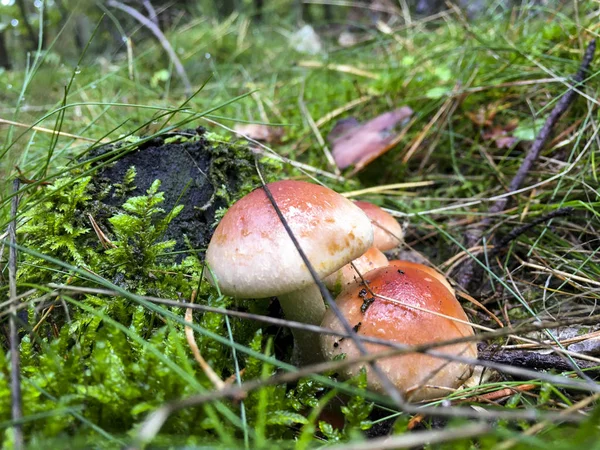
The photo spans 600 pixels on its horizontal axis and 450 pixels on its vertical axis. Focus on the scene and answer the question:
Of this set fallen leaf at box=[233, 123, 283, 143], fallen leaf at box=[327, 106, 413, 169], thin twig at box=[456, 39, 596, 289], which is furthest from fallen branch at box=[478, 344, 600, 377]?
fallen leaf at box=[233, 123, 283, 143]

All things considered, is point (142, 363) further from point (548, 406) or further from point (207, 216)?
point (548, 406)

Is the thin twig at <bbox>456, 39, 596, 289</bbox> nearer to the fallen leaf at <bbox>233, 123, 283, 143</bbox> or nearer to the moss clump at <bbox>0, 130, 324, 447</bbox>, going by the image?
the moss clump at <bbox>0, 130, 324, 447</bbox>

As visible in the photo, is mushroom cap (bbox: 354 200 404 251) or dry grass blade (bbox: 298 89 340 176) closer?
mushroom cap (bbox: 354 200 404 251)

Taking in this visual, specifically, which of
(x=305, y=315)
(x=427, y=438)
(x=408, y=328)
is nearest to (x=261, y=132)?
(x=305, y=315)

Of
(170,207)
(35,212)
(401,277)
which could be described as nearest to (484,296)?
(401,277)

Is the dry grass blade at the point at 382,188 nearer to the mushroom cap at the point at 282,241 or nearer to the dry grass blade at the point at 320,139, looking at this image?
the dry grass blade at the point at 320,139

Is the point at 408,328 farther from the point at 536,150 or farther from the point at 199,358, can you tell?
the point at 536,150

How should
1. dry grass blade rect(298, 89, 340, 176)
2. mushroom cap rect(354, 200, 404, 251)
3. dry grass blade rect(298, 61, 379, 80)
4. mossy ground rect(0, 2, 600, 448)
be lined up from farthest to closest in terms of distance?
1. dry grass blade rect(298, 61, 379, 80)
2. dry grass blade rect(298, 89, 340, 176)
3. mushroom cap rect(354, 200, 404, 251)
4. mossy ground rect(0, 2, 600, 448)
